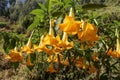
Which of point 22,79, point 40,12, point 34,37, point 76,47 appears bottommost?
point 22,79

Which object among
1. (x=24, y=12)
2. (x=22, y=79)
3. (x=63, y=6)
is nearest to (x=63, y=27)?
(x=63, y=6)

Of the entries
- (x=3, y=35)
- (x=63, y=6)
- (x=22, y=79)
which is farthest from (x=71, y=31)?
(x=22, y=79)

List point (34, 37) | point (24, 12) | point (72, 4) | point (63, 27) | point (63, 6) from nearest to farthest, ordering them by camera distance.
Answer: point (63, 27), point (72, 4), point (63, 6), point (34, 37), point (24, 12)

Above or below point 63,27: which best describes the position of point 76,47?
below

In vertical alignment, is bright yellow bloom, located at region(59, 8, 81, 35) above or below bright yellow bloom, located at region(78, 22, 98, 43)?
above

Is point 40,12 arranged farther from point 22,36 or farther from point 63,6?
point 22,36

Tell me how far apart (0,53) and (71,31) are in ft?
37.7

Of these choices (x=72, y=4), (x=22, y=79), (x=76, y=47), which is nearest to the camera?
(x=72, y=4)

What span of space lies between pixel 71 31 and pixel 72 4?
431mm

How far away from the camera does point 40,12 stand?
2086mm

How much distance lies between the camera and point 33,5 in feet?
284

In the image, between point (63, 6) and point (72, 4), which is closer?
point (72, 4)

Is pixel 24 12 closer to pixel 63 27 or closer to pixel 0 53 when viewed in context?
pixel 0 53

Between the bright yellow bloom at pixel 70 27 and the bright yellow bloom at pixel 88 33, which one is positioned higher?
the bright yellow bloom at pixel 70 27
